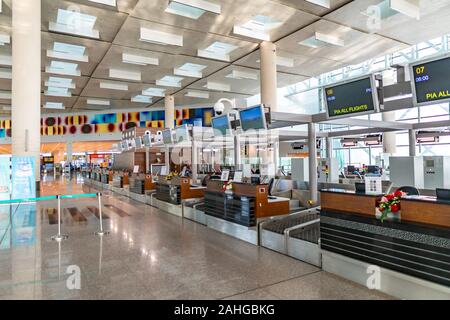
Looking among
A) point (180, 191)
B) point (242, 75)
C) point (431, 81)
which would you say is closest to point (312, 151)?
point (431, 81)

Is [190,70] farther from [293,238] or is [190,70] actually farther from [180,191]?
[293,238]

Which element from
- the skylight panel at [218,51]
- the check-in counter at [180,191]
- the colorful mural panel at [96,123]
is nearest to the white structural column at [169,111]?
the colorful mural panel at [96,123]

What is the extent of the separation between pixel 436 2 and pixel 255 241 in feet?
27.0

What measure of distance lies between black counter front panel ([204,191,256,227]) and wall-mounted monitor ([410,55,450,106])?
2.93 m

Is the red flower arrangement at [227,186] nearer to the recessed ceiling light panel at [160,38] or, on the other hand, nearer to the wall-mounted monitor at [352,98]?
the wall-mounted monitor at [352,98]

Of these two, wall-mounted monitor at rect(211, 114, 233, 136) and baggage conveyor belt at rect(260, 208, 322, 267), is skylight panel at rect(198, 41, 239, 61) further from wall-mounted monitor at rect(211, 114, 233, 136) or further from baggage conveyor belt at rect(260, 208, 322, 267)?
baggage conveyor belt at rect(260, 208, 322, 267)

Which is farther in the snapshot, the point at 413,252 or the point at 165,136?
the point at 165,136

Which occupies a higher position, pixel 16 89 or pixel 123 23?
pixel 123 23

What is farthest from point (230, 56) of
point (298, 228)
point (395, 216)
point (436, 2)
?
point (395, 216)

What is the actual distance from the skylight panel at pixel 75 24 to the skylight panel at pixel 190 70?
14.2 feet

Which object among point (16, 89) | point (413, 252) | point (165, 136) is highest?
point (16, 89)

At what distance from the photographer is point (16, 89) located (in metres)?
7.88
